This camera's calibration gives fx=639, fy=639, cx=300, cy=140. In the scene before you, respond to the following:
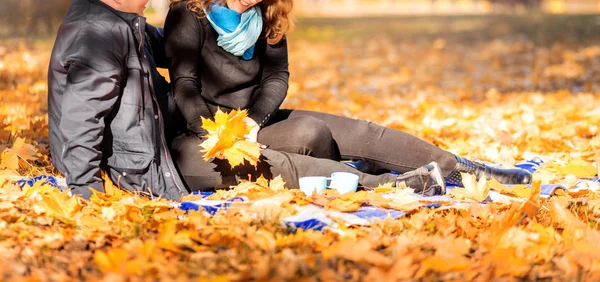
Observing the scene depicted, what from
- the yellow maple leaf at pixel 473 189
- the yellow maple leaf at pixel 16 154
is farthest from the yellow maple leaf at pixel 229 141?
the yellow maple leaf at pixel 16 154

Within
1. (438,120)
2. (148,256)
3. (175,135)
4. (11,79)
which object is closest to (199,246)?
(148,256)

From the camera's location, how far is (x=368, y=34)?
1681 centimetres

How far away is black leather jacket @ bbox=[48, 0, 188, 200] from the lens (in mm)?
2570

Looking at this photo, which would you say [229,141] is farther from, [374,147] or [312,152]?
[374,147]

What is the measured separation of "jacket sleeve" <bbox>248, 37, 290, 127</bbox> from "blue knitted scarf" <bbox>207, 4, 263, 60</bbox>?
0.78 feet

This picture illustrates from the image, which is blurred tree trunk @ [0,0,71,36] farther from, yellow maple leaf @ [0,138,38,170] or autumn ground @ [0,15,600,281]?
yellow maple leaf @ [0,138,38,170]

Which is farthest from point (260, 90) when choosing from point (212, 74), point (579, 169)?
point (579, 169)

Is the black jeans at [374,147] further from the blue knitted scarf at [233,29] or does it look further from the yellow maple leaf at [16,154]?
the yellow maple leaf at [16,154]

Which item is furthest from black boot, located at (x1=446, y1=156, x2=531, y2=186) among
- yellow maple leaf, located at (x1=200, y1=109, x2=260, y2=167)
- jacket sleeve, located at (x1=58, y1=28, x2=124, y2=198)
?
jacket sleeve, located at (x1=58, y1=28, x2=124, y2=198)

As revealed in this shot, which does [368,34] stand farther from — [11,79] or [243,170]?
[243,170]

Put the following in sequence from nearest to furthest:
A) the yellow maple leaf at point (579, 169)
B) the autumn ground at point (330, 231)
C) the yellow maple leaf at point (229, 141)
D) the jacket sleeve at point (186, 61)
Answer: the autumn ground at point (330, 231), the yellow maple leaf at point (229, 141), the jacket sleeve at point (186, 61), the yellow maple leaf at point (579, 169)

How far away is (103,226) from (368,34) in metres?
15.0

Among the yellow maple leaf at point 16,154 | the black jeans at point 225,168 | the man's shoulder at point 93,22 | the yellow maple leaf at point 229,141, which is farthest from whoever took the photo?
the yellow maple leaf at point 16,154

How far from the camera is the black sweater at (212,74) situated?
312 centimetres
